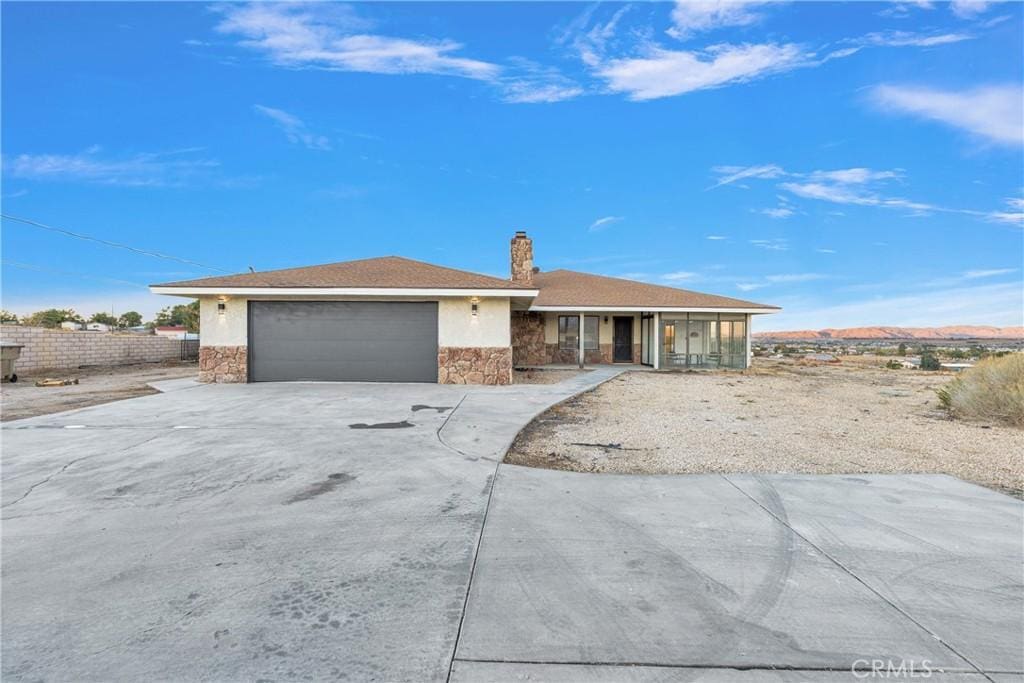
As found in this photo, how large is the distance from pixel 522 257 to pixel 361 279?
24.2 ft

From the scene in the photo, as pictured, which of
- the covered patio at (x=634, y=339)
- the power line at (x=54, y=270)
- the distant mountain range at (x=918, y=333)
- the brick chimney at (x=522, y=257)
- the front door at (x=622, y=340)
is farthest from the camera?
the distant mountain range at (x=918, y=333)

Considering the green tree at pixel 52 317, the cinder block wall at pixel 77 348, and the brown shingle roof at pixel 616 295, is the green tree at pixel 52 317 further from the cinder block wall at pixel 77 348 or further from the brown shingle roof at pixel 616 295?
the brown shingle roof at pixel 616 295

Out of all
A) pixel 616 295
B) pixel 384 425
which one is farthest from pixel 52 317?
pixel 384 425

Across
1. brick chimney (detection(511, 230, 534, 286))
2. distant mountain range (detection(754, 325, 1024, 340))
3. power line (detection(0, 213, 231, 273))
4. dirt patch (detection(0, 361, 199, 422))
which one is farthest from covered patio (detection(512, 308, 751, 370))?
distant mountain range (detection(754, 325, 1024, 340))

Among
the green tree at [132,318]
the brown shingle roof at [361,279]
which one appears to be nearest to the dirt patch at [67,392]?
the brown shingle roof at [361,279]

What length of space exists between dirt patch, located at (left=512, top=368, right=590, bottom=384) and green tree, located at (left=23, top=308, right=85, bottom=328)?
53.0m

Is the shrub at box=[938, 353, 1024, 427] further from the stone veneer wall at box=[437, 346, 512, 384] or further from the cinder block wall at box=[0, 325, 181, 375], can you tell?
the cinder block wall at box=[0, 325, 181, 375]

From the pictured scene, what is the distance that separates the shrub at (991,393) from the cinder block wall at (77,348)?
2758 cm

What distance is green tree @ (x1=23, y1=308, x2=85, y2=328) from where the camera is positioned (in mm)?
44372

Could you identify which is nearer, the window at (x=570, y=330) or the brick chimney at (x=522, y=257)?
the brick chimney at (x=522, y=257)

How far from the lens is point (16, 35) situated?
16344mm

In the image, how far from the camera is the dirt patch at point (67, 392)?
8930 millimetres

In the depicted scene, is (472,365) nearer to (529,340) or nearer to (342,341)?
(342,341)

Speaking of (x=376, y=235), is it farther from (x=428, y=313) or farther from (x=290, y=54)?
(x=428, y=313)
